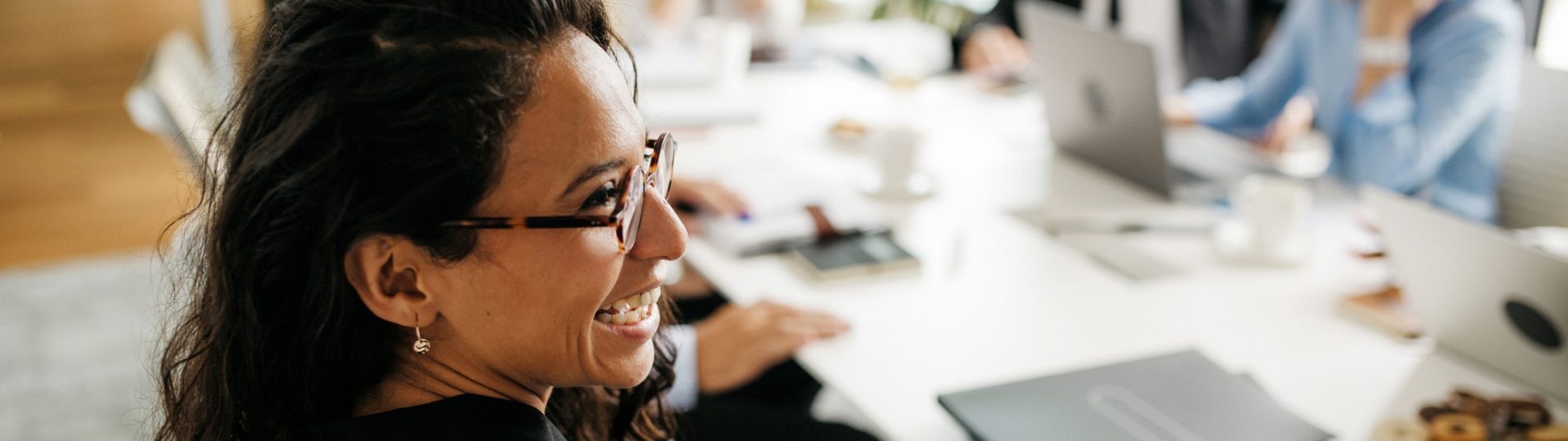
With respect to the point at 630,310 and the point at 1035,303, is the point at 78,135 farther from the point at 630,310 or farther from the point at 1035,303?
the point at 630,310

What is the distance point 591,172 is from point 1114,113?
1.42 m

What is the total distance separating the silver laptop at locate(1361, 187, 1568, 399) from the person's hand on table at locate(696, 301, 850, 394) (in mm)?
666

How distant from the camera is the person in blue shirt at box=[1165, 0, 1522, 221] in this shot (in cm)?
228

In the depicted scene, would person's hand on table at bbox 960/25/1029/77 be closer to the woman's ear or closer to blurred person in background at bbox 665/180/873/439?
blurred person in background at bbox 665/180/873/439

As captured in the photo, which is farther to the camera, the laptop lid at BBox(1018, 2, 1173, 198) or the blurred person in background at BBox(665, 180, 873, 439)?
the laptop lid at BBox(1018, 2, 1173, 198)

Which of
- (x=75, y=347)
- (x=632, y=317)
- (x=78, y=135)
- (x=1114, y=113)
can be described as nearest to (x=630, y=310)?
(x=632, y=317)

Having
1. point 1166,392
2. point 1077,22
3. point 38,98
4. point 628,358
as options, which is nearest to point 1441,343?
point 1166,392

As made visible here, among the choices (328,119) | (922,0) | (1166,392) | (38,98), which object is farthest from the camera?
(38,98)

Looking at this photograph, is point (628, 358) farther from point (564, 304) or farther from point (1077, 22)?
point (1077, 22)

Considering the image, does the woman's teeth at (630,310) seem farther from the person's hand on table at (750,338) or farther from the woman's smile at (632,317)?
the person's hand on table at (750,338)

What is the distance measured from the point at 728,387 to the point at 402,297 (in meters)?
0.73

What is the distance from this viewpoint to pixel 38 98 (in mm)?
5141

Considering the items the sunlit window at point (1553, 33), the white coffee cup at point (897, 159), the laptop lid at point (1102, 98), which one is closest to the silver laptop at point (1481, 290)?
the laptop lid at point (1102, 98)

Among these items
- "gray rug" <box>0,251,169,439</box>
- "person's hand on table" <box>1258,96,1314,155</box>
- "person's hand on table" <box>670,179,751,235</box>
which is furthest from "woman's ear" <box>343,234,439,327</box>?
"person's hand on table" <box>1258,96,1314,155</box>
